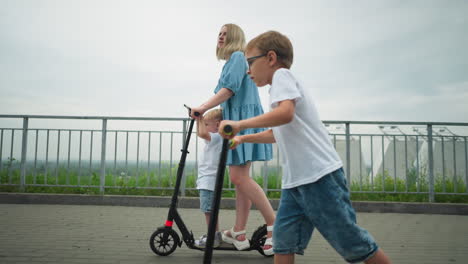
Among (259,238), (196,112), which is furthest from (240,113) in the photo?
(259,238)

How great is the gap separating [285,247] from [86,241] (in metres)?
2.59

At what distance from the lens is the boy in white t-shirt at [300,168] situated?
1.71 metres

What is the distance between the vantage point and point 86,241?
12.2 feet

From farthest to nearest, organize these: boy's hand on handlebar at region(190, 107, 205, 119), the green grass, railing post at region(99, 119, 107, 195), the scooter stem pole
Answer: railing post at region(99, 119, 107, 195) → the green grass → boy's hand on handlebar at region(190, 107, 205, 119) → the scooter stem pole

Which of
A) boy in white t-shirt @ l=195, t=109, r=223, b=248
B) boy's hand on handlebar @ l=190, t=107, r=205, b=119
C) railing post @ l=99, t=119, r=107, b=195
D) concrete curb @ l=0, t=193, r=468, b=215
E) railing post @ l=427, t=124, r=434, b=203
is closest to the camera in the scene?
boy's hand on handlebar @ l=190, t=107, r=205, b=119

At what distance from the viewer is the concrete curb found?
6.65m

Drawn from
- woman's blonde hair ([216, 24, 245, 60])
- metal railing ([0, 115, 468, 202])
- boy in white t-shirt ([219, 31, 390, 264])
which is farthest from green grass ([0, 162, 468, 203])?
boy in white t-shirt ([219, 31, 390, 264])

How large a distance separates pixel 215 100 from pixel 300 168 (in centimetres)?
122

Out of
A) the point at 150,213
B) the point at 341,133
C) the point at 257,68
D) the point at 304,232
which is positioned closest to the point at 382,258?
A: the point at 304,232

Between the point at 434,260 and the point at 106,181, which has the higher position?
the point at 106,181

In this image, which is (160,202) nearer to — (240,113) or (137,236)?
(137,236)

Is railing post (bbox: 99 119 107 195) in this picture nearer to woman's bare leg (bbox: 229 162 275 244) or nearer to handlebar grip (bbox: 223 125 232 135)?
woman's bare leg (bbox: 229 162 275 244)

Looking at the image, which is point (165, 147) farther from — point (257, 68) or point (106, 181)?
point (257, 68)

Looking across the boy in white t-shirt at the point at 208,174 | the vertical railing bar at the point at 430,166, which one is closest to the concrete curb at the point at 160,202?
the vertical railing bar at the point at 430,166
